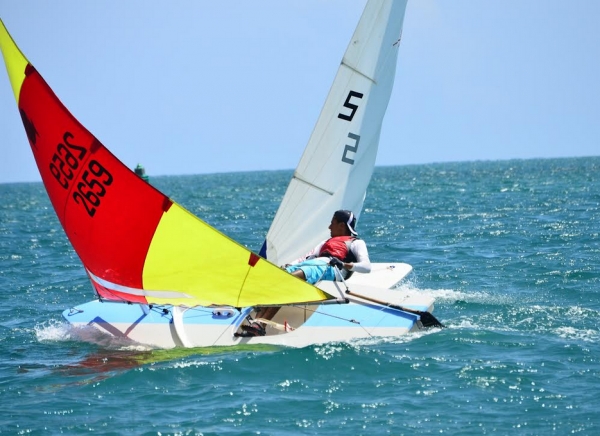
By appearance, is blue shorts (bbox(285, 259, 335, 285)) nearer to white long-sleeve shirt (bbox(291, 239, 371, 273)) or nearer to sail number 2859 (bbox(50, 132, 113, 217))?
white long-sleeve shirt (bbox(291, 239, 371, 273))

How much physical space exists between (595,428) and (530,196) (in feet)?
97.5

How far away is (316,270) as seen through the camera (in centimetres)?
1082

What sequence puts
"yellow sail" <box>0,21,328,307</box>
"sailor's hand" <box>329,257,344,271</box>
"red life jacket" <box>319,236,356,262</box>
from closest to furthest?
"yellow sail" <box>0,21,328,307</box> → "sailor's hand" <box>329,257,344,271</box> → "red life jacket" <box>319,236,356,262</box>

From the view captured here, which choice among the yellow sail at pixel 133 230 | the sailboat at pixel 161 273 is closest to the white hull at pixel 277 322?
the sailboat at pixel 161 273

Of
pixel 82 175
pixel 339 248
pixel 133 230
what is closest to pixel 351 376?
pixel 339 248

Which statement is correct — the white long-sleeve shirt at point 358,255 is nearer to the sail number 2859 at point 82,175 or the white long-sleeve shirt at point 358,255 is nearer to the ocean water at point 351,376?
the ocean water at point 351,376

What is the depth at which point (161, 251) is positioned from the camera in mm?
9703

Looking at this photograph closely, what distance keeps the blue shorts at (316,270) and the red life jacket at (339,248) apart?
33 cm

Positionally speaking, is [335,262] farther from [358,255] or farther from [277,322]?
[277,322]

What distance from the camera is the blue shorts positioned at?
10.8m

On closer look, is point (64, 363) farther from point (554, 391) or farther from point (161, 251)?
point (554, 391)

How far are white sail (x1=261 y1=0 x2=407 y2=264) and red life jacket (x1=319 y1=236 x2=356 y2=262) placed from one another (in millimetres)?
1031

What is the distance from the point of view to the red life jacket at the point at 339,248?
36.8 feet

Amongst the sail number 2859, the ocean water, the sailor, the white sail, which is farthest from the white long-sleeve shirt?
the sail number 2859
